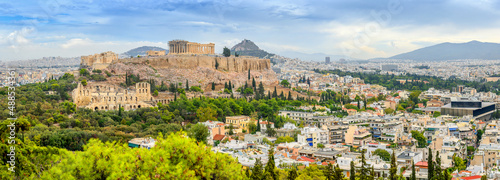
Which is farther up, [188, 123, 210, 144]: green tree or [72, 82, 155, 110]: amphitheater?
[72, 82, 155, 110]: amphitheater

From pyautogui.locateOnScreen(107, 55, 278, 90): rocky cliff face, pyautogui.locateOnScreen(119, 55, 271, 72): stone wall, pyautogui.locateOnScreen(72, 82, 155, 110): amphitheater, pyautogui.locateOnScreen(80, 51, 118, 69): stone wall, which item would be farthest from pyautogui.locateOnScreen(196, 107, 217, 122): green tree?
pyautogui.locateOnScreen(119, 55, 271, 72): stone wall

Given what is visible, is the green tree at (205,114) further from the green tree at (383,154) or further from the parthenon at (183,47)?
the parthenon at (183,47)

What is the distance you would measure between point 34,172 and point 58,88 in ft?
103

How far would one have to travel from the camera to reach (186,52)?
2591 inches

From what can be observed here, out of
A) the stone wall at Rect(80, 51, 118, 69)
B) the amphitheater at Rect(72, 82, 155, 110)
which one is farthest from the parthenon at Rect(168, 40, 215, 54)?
the amphitheater at Rect(72, 82, 155, 110)

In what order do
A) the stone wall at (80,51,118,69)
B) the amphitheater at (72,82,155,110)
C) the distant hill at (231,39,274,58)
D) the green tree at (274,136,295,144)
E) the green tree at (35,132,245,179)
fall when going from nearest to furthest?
the green tree at (35,132,245,179) < the green tree at (274,136,295,144) < the amphitheater at (72,82,155,110) < the stone wall at (80,51,118,69) < the distant hill at (231,39,274,58)

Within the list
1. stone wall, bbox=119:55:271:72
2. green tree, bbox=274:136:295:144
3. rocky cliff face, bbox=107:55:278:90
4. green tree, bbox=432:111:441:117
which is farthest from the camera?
stone wall, bbox=119:55:271:72

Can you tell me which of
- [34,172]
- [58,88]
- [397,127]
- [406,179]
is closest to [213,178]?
[34,172]

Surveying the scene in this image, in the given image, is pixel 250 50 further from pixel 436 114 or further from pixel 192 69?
pixel 436 114

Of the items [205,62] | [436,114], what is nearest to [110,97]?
[205,62]

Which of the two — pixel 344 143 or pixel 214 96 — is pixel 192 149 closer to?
pixel 344 143

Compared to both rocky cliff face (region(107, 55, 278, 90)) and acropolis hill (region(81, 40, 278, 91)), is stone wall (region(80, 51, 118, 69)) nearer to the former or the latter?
acropolis hill (region(81, 40, 278, 91))

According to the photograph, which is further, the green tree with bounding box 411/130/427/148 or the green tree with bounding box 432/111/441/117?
the green tree with bounding box 432/111/441/117

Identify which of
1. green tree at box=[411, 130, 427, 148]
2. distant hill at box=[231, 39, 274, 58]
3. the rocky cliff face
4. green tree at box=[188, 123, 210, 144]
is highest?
distant hill at box=[231, 39, 274, 58]
